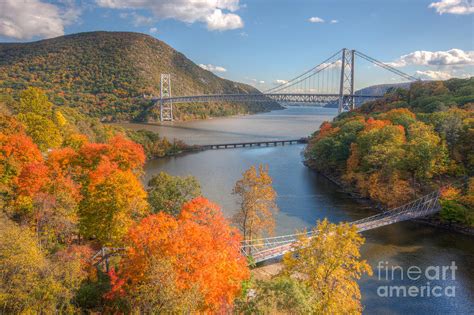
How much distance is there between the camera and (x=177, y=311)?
6184 mm

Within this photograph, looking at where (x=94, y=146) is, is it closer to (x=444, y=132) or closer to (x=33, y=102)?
(x=33, y=102)

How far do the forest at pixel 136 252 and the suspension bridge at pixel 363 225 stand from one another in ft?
2.65

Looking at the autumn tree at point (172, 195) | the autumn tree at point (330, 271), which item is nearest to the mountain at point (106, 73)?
the autumn tree at point (172, 195)

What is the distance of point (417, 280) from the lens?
13.0 metres

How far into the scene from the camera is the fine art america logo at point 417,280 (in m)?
12.2

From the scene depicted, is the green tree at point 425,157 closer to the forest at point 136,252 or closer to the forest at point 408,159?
the forest at point 408,159

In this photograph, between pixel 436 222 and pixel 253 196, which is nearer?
pixel 253 196

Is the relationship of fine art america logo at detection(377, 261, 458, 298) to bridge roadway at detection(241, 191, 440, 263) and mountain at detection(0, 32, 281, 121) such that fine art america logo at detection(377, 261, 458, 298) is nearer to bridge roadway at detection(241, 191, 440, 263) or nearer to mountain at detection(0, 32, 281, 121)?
bridge roadway at detection(241, 191, 440, 263)

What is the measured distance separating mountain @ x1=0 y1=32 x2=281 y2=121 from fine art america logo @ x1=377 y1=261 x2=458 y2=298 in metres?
62.0

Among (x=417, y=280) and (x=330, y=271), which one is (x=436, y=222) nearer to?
(x=417, y=280)

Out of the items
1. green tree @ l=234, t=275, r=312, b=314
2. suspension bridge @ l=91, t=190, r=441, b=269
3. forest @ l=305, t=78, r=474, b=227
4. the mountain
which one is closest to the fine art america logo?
suspension bridge @ l=91, t=190, r=441, b=269

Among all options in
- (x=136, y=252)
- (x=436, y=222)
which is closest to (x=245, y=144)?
(x=436, y=222)

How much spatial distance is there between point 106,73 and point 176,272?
271 feet

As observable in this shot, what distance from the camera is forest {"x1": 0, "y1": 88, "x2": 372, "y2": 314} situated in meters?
6.69
